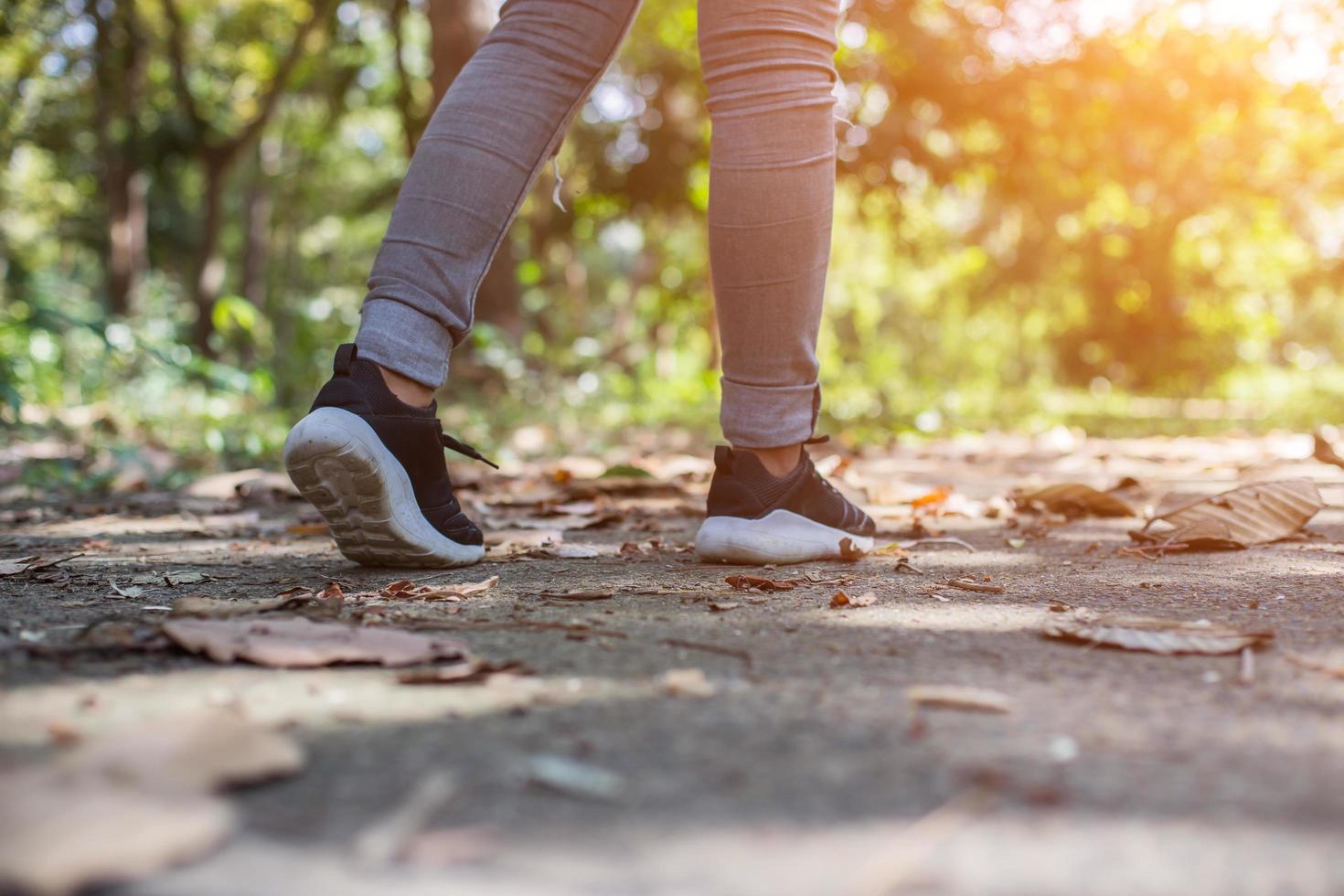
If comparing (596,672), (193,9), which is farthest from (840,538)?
(193,9)

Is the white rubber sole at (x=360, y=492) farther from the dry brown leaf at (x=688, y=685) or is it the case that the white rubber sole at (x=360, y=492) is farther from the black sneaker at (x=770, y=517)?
the dry brown leaf at (x=688, y=685)

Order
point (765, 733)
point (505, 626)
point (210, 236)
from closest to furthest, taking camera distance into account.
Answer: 1. point (765, 733)
2. point (505, 626)
3. point (210, 236)

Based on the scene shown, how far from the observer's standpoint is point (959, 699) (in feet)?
3.29

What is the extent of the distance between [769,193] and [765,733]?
3.58 feet

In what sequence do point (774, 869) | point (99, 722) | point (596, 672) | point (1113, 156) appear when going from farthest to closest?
point (1113, 156) → point (596, 672) → point (99, 722) → point (774, 869)

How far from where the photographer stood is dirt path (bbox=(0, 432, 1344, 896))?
27.2 inches

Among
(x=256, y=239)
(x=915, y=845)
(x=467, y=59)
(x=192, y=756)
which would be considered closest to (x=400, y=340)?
(x=192, y=756)

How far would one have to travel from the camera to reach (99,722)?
36.3 inches

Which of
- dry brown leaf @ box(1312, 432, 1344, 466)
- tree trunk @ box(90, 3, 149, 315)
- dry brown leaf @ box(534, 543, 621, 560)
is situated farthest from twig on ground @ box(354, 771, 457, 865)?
tree trunk @ box(90, 3, 149, 315)

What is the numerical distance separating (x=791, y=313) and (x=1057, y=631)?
76cm

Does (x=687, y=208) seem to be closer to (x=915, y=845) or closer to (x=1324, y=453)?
(x=1324, y=453)

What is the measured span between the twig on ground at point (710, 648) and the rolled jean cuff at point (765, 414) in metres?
0.69

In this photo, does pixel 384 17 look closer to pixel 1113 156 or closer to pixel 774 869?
pixel 1113 156

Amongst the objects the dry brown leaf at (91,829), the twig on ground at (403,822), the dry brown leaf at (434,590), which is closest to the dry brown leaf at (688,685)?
the twig on ground at (403,822)
